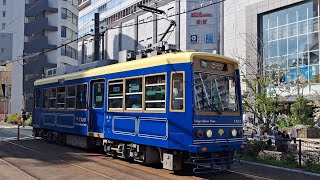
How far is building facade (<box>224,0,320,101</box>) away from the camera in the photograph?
130 ft

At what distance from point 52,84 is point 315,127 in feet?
63.9

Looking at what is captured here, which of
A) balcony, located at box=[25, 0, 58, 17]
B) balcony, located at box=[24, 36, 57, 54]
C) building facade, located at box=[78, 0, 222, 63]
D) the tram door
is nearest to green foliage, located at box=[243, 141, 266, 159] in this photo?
the tram door

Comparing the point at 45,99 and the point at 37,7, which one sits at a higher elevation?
the point at 37,7

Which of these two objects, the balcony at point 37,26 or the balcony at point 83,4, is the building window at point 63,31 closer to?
the balcony at point 37,26

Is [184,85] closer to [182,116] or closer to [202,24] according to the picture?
[182,116]

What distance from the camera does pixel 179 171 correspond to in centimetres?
1166

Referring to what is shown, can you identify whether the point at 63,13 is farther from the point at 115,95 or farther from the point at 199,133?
the point at 199,133

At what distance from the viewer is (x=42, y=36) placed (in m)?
65.1

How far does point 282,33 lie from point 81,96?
107 feet

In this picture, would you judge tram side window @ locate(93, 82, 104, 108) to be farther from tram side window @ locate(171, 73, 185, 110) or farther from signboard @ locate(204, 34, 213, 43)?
signboard @ locate(204, 34, 213, 43)

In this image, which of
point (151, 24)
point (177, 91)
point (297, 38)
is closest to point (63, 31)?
point (151, 24)

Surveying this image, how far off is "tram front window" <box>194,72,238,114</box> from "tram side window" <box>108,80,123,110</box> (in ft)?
10.9

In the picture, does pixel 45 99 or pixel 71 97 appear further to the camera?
pixel 45 99

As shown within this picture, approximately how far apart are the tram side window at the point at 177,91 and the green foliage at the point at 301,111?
21885 millimetres
